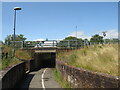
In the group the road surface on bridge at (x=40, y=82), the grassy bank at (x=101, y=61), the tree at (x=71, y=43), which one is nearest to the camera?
the grassy bank at (x=101, y=61)

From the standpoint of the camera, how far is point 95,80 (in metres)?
7.53

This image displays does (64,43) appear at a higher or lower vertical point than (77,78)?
higher

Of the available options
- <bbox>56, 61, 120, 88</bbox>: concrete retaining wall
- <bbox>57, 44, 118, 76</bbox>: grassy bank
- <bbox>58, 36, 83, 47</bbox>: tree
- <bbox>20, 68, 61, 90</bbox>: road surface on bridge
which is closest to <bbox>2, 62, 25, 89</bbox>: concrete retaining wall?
<bbox>20, 68, 61, 90</bbox>: road surface on bridge

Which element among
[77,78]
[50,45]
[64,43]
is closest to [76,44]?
[64,43]

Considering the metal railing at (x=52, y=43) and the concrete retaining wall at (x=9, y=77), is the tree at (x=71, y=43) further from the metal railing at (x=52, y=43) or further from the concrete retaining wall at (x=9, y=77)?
the concrete retaining wall at (x=9, y=77)

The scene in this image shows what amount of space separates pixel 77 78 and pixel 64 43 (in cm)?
2301

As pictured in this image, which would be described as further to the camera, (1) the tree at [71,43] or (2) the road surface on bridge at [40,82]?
(1) the tree at [71,43]

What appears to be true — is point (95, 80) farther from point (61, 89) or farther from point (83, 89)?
point (61, 89)

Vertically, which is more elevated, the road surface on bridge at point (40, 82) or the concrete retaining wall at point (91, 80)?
the concrete retaining wall at point (91, 80)

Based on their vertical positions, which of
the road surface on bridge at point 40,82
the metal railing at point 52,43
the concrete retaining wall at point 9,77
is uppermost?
the metal railing at point 52,43

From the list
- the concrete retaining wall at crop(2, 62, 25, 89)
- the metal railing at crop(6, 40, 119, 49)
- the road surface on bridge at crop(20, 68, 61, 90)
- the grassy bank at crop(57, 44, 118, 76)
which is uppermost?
the metal railing at crop(6, 40, 119, 49)

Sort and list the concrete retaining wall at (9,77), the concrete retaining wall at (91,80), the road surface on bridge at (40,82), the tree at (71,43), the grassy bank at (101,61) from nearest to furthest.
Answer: the concrete retaining wall at (91,80), the concrete retaining wall at (9,77), the grassy bank at (101,61), the road surface on bridge at (40,82), the tree at (71,43)

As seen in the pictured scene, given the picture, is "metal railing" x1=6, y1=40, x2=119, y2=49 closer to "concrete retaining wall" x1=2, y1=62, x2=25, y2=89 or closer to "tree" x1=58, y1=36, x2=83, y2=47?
"tree" x1=58, y1=36, x2=83, y2=47

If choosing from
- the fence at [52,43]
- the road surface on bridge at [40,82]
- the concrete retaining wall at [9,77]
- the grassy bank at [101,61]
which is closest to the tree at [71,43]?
the fence at [52,43]
